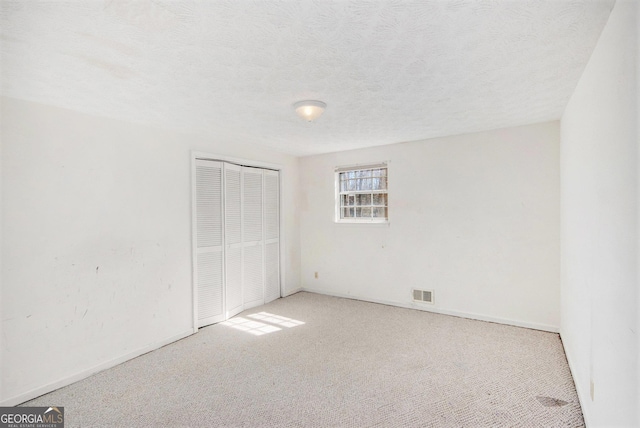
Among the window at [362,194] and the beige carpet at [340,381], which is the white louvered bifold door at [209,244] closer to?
the beige carpet at [340,381]

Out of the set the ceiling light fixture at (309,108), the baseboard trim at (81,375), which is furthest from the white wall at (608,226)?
the baseboard trim at (81,375)

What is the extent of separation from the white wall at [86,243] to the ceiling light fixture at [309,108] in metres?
1.66

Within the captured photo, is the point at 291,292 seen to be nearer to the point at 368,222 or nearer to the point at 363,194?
the point at 368,222

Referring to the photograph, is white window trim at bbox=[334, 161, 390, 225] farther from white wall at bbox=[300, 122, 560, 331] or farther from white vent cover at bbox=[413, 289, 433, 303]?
white vent cover at bbox=[413, 289, 433, 303]

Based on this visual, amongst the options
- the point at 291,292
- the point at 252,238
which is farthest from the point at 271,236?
the point at 291,292

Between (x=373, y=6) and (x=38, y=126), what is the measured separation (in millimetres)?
2672

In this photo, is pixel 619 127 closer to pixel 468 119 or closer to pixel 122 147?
pixel 468 119

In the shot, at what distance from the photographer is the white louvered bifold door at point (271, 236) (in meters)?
4.71

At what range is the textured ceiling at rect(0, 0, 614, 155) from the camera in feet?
4.63

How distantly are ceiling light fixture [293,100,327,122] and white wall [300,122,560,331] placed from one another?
6.82 feet

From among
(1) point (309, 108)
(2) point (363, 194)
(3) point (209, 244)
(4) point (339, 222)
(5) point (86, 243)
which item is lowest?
(3) point (209, 244)

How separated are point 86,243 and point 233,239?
169 centimetres

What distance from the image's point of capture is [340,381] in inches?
99.3

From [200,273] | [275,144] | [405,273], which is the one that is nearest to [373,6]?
[275,144]
